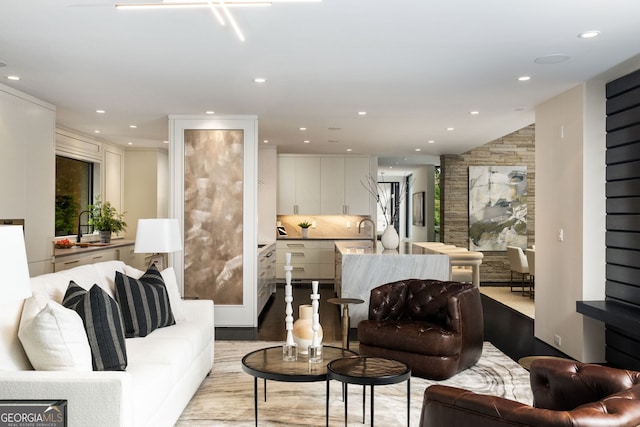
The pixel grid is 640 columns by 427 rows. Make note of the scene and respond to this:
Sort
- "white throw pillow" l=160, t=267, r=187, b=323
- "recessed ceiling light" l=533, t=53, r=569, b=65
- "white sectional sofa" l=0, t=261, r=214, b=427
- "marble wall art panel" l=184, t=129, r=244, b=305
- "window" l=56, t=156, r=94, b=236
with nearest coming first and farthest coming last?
"white sectional sofa" l=0, t=261, r=214, b=427, "recessed ceiling light" l=533, t=53, r=569, b=65, "white throw pillow" l=160, t=267, r=187, b=323, "marble wall art panel" l=184, t=129, r=244, b=305, "window" l=56, t=156, r=94, b=236

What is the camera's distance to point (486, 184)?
9703mm

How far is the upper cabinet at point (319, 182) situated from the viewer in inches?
394

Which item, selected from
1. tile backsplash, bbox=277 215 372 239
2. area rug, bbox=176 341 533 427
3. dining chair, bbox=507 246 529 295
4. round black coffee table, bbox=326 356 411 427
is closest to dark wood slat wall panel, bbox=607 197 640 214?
area rug, bbox=176 341 533 427

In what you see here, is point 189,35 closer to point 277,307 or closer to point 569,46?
point 569,46

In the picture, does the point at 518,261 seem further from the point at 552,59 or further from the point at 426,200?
the point at 552,59

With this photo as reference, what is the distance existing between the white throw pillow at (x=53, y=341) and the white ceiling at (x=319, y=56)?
1737 mm

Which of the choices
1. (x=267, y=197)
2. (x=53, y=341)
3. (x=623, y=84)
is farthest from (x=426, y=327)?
(x=267, y=197)

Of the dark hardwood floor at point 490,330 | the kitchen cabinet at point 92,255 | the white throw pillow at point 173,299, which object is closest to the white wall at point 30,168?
the kitchen cabinet at point 92,255

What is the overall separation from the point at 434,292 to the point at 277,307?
3.60 m

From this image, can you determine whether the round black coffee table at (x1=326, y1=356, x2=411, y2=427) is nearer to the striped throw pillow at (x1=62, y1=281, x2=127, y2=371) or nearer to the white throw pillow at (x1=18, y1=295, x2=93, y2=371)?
the striped throw pillow at (x1=62, y1=281, x2=127, y2=371)

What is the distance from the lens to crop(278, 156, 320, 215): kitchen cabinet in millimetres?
10008

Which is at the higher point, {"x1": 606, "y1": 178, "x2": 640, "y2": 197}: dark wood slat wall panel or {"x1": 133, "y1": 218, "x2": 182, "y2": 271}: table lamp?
{"x1": 606, "y1": 178, "x2": 640, "y2": 197}: dark wood slat wall panel

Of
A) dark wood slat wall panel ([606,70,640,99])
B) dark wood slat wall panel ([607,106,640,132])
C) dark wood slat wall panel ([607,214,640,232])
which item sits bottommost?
dark wood slat wall panel ([607,214,640,232])

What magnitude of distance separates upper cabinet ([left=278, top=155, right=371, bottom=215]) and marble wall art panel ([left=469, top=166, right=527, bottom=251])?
6.53ft
